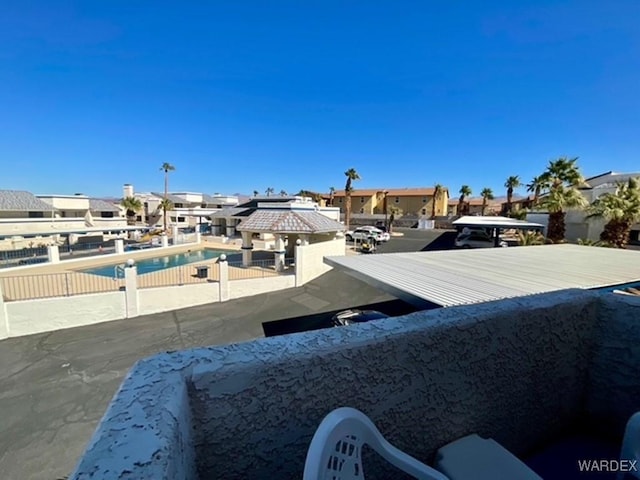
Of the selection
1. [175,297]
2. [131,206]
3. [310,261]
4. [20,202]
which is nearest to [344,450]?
[175,297]

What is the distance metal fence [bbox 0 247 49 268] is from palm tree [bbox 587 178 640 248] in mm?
37173

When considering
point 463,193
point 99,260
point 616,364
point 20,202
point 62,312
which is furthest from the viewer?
point 463,193

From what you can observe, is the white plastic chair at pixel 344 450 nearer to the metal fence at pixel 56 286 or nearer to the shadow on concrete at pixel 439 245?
the metal fence at pixel 56 286

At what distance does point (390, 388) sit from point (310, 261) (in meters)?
16.4

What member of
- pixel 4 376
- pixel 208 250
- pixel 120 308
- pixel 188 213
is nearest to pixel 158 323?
pixel 120 308

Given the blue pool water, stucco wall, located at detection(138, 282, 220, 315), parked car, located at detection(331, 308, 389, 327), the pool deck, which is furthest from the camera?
the blue pool water

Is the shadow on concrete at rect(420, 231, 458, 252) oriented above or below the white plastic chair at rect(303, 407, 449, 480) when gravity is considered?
below

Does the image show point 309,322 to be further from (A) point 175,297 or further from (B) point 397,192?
(B) point 397,192

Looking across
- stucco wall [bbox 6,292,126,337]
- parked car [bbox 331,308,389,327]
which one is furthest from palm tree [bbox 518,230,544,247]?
stucco wall [bbox 6,292,126,337]

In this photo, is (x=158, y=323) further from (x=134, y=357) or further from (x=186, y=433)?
(x=186, y=433)

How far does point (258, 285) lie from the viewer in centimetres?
1562

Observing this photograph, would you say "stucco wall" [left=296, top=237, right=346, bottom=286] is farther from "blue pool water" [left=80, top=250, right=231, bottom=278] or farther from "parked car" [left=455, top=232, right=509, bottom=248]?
"parked car" [left=455, top=232, right=509, bottom=248]

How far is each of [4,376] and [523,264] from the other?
1581 centimetres

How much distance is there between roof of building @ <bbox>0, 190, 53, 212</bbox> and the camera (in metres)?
32.2
